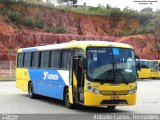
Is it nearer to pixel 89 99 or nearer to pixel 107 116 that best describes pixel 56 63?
pixel 89 99

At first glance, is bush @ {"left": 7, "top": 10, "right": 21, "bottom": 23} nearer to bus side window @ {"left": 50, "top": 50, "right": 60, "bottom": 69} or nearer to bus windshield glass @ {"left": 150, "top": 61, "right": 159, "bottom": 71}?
bus windshield glass @ {"left": 150, "top": 61, "right": 159, "bottom": 71}

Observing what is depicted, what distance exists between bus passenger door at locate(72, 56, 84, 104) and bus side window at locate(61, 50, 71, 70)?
2.90 ft

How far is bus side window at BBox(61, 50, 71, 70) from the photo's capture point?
67.0ft

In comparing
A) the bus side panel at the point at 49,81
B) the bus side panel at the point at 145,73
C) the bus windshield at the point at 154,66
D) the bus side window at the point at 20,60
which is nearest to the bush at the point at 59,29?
the bus windshield at the point at 154,66

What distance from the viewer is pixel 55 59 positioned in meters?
22.2

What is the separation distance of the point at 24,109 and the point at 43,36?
48974 millimetres

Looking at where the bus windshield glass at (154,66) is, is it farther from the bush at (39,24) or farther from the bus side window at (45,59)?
the bus side window at (45,59)

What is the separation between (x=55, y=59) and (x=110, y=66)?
4.34 m

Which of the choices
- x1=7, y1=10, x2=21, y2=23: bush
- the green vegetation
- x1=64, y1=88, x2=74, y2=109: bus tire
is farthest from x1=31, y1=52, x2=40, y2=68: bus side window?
x1=7, y1=10, x2=21, y2=23: bush

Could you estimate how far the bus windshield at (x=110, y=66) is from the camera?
59.9ft

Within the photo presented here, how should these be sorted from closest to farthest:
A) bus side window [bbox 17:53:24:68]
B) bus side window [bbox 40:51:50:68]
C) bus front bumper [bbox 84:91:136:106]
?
1. bus front bumper [bbox 84:91:136:106]
2. bus side window [bbox 40:51:50:68]
3. bus side window [bbox 17:53:24:68]

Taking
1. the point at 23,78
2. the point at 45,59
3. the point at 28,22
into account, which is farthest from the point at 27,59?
the point at 28,22

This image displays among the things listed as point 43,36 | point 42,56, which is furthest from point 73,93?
point 43,36

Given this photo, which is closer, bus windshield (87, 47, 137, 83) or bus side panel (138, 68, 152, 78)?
bus windshield (87, 47, 137, 83)
